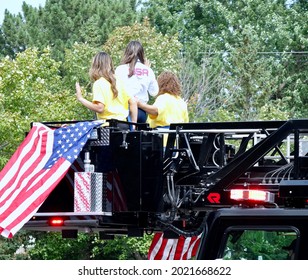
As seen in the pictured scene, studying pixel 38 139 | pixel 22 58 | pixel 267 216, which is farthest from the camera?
pixel 22 58

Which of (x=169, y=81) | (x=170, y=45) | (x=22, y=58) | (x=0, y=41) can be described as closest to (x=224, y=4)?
(x=0, y=41)

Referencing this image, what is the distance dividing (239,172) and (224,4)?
46088 millimetres

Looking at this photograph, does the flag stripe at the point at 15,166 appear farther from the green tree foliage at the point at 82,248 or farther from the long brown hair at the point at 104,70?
the green tree foliage at the point at 82,248

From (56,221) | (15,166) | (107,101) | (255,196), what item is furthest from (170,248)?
(255,196)

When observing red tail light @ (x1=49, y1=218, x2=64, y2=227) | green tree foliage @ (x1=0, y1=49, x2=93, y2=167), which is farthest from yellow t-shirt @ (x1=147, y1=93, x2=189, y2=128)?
green tree foliage @ (x1=0, y1=49, x2=93, y2=167)

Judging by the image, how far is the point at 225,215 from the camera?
935 centimetres

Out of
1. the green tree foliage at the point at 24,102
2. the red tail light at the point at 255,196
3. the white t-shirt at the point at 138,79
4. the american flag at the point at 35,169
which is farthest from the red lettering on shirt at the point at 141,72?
the green tree foliage at the point at 24,102

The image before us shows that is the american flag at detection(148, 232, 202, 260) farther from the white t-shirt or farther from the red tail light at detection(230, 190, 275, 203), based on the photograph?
the red tail light at detection(230, 190, 275, 203)

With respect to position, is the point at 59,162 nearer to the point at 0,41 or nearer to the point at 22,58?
the point at 22,58

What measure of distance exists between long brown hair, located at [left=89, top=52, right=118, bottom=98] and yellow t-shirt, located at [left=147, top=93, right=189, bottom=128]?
1.83ft

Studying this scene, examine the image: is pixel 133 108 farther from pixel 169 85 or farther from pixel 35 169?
pixel 35 169

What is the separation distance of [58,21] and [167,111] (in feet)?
146

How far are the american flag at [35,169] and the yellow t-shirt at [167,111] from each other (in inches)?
62.8

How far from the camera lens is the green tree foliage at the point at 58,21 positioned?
53188mm
